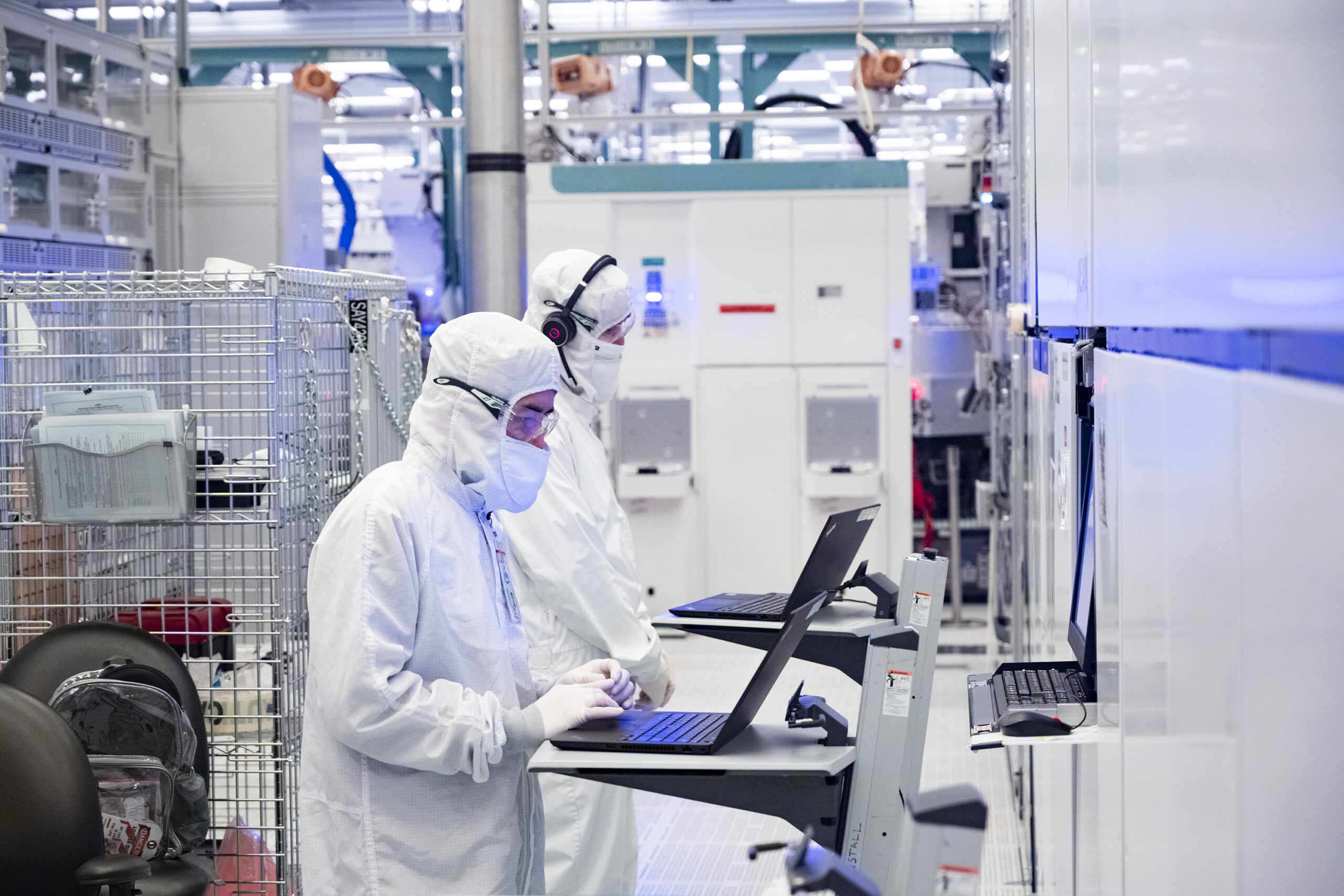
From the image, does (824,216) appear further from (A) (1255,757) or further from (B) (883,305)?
(A) (1255,757)

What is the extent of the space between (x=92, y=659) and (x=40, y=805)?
1.70 ft

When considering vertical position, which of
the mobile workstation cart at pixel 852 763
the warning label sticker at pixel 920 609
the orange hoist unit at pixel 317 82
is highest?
the orange hoist unit at pixel 317 82

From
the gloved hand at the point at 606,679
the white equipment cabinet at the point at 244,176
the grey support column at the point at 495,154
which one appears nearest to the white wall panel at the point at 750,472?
the grey support column at the point at 495,154

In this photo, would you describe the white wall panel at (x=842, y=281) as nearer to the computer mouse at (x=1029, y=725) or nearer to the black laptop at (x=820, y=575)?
the black laptop at (x=820, y=575)

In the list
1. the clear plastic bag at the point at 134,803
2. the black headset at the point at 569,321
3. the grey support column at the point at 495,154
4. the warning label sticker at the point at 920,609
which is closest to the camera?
the warning label sticker at the point at 920,609

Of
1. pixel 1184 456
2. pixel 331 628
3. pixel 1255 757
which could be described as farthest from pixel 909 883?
pixel 331 628

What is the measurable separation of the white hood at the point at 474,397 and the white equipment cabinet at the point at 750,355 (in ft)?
15.7

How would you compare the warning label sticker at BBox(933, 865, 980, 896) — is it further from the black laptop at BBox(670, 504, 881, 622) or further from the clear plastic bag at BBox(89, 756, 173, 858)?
the clear plastic bag at BBox(89, 756, 173, 858)

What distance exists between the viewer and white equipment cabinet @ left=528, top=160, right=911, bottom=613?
695cm

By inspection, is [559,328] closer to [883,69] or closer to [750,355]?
[750,355]

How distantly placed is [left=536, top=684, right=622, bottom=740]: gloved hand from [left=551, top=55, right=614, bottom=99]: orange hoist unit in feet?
20.2

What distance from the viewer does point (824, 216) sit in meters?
6.98

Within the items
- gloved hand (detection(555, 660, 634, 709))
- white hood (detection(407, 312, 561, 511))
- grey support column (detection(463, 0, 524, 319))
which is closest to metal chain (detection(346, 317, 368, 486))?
white hood (detection(407, 312, 561, 511))

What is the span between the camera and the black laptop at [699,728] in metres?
1.80
